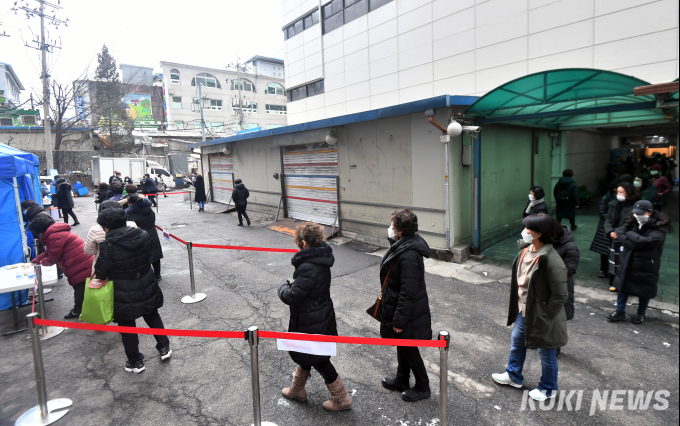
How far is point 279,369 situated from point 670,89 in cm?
572

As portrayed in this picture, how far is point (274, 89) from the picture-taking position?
51500 millimetres

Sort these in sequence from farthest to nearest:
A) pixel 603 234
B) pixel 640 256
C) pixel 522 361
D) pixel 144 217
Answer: pixel 144 217, pixel 603 234, pixel 640 256, pixel 522 361

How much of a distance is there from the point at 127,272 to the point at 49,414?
1.42 meters

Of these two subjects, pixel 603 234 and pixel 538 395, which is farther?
pixel 603 234

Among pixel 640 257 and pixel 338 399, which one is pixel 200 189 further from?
pixel 640 257

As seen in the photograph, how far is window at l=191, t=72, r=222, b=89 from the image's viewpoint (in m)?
45.4

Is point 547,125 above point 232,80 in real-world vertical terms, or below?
below

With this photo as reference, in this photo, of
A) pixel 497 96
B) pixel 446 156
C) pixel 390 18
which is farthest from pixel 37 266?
pixel 390 18

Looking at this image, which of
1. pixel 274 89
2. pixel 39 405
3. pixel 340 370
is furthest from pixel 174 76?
pixel 340 370

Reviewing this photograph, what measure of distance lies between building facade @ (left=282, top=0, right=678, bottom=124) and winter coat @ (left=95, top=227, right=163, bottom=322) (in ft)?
40.1

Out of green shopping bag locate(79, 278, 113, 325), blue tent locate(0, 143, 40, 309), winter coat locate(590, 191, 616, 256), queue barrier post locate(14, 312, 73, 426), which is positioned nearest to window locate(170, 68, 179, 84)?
blue tent locate(0, 143, 40, 309)

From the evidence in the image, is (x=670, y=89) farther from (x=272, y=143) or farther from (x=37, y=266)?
(x=272, y=143)

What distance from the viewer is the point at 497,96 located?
256 inches

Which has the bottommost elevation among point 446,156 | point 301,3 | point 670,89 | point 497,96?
point 446,156
